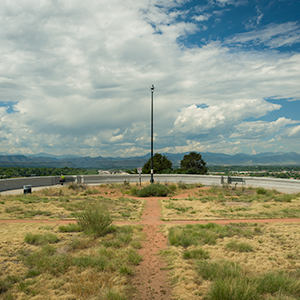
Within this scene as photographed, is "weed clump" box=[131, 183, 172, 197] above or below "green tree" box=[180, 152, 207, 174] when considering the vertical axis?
below

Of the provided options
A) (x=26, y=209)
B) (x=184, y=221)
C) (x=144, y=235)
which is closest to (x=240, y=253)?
(x=144, y=235)

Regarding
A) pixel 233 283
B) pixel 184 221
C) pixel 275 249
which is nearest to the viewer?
pixel 233 283

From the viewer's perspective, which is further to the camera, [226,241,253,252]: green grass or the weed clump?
the weed clump

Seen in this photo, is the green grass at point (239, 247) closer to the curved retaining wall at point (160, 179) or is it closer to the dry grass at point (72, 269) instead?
the dry grass at point (72, 269)

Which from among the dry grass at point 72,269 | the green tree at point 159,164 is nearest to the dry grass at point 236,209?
the dry grass at point 72,269

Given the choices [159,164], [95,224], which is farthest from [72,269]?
[159,164]

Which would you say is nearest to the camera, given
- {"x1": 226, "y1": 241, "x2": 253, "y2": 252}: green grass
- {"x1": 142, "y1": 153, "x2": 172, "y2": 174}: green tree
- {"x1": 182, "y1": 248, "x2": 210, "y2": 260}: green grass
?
{"x1": 182, "y1": 248, "x2": 210, "y2": 260}: green grass

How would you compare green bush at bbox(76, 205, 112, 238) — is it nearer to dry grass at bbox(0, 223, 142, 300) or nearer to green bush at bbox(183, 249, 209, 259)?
dry grass at bbox(0, 223, 142, 300)

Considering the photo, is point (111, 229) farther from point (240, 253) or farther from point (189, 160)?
point (189, 160)

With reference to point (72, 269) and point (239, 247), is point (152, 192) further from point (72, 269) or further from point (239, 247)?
point (72, 269)

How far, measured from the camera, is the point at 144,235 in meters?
9.64

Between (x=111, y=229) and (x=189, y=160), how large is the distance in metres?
47.0

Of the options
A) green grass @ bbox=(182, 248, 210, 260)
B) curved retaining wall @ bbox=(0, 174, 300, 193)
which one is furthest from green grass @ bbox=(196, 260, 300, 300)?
curved retaining wall @ bbox=(0, 174, 300, 193)

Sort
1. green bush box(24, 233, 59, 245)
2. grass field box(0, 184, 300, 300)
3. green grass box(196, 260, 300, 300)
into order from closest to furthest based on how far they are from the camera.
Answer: green grass box(196, 260, 300, 300) → grass field box(0, 184, 300, 300) → green bush box(24, 233, 59, 245)
